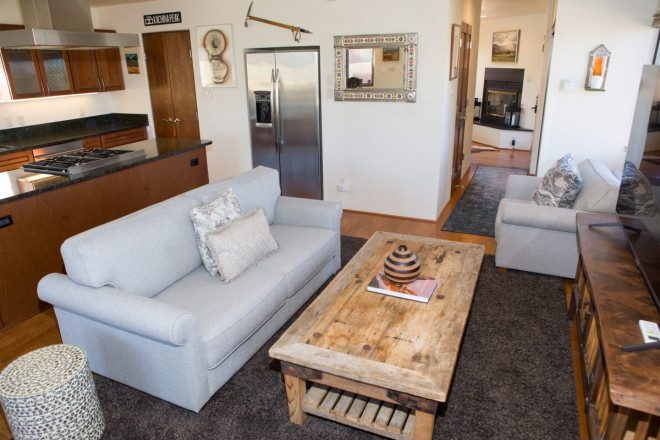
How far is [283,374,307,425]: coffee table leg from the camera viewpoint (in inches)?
80.0

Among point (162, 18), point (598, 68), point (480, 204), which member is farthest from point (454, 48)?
point (162, 18)

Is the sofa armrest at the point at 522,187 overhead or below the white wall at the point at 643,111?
below

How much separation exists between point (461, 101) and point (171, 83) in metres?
3.66

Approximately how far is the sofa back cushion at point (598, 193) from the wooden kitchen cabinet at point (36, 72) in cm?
549

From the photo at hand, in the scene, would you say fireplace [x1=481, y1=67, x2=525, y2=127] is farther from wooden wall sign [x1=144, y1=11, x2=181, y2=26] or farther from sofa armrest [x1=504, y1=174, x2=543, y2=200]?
wooden wall sign [x1=144, y1=11, x2=181, y2=26]

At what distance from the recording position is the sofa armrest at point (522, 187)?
4.14 m

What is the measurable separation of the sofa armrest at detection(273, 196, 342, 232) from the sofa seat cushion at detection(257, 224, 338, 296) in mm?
57

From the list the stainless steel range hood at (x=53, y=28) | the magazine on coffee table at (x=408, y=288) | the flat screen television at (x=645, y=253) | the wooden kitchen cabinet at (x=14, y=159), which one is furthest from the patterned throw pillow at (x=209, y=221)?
the wooden kitchen cabinet at (x=14, y=159)

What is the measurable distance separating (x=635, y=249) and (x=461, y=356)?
110 cm

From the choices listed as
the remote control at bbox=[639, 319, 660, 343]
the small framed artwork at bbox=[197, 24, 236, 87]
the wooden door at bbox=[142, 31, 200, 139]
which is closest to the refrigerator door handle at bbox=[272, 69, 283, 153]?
the small framed artwork at bbox=[197, 24, 236, 87]

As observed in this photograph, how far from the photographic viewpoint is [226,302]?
2367mm

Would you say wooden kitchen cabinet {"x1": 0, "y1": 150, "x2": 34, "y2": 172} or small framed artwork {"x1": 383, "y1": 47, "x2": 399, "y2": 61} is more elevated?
small framed artwork {"x1": 383, "y1": 47, "x2": 399, "y2": 61}

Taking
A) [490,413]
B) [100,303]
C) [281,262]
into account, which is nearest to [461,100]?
[281,262]

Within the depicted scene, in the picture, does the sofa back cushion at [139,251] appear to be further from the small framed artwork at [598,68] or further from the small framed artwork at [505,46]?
the small framed artwork at [505,46]
